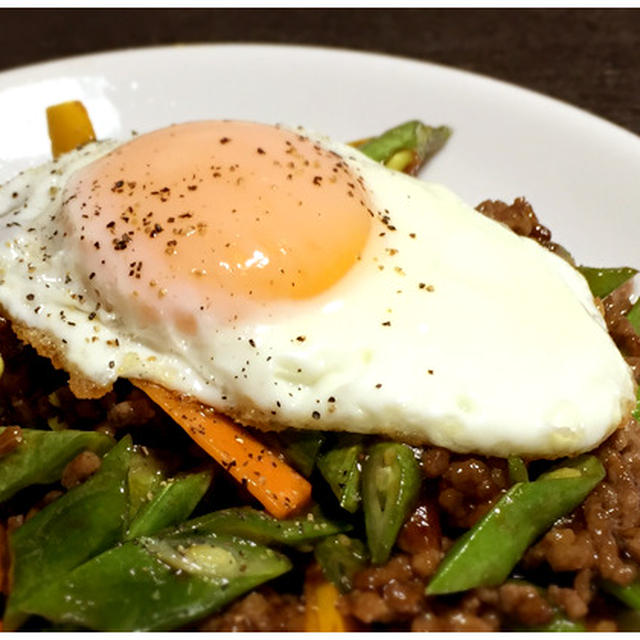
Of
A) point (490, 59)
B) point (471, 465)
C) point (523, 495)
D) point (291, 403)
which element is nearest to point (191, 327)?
point (291, 403)

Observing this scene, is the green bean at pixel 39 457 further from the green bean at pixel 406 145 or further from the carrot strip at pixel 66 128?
the green bean at pixel 406 145

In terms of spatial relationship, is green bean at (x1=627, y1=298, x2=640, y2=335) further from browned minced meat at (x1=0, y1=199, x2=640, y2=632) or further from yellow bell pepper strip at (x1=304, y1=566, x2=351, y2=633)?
yellow bell pepper strip at (x1=304, y1=566, x2=351, y2=633)

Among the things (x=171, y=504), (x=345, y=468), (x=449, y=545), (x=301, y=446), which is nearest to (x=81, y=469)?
(x=171, y=504)

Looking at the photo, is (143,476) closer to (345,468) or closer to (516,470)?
(345,468)

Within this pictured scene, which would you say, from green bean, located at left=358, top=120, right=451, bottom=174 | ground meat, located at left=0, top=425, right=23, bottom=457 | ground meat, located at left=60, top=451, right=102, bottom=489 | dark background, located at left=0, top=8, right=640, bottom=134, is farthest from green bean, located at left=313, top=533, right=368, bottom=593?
dark background, located at left=0, top=8, right=640, bottom=134

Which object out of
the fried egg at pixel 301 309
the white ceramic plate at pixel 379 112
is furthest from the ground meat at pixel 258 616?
the white ceramic plate at pixel 379 112

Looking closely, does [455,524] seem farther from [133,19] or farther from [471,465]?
[133,19]
